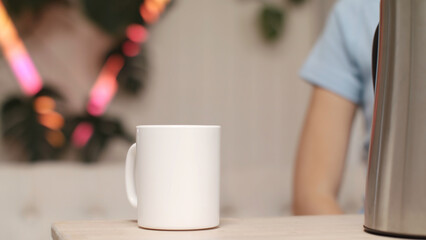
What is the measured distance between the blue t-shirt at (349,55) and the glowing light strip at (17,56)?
1.60m

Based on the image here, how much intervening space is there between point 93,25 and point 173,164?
2.04 metres

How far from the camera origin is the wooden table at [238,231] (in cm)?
38

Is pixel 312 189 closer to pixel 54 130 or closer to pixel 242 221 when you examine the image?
pixel 242 221

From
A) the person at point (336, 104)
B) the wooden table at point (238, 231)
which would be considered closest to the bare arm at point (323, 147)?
the person at point (336, 104)

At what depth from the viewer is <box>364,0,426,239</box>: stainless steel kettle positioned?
1.24 ft

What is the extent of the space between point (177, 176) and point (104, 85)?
198cm

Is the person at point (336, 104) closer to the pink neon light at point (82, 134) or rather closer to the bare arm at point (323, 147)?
the bare arm at point (323, 147)

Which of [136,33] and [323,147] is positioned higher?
→ [136,33]

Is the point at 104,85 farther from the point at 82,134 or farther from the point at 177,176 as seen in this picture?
the point at 177,176

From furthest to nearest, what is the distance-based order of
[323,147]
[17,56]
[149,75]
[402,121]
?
[149,75]
[17,56]
[323,147]
[402,121]

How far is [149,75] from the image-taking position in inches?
94.3

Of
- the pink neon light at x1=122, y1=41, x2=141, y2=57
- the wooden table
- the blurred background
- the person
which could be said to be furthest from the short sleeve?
the pink neon light at x1=122, y1=41, x2=141, y2=57

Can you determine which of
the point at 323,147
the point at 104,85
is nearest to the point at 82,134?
the point at 104,85

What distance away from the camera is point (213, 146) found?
1.38 feet
